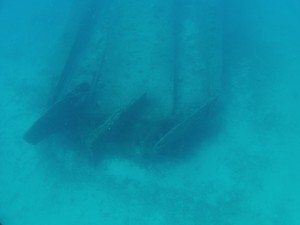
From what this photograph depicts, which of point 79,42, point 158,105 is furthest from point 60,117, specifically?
point 79,42

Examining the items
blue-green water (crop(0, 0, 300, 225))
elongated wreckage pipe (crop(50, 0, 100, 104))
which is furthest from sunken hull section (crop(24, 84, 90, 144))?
elongated wreckage pipe (crop(50, 0, 100, 104))

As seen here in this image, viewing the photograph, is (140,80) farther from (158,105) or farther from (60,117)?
(60,117)

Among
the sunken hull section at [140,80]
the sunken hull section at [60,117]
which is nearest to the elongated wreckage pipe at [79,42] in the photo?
the sunken hull section at [140,80]

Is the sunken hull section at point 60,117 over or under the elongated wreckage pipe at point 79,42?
under

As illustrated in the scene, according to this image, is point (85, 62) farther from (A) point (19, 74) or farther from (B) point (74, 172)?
(B) point (74, 172)

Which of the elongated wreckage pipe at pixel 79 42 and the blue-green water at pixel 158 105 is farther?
the elongated wreckage pipe at pixel 79 42

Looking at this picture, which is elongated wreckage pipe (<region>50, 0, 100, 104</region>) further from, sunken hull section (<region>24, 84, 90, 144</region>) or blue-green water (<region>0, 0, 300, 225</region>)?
sunken hull section (<region>24, 84, 90, 144</region>)

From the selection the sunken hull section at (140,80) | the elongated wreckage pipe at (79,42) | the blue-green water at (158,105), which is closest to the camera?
the blue-green water at (158,105)

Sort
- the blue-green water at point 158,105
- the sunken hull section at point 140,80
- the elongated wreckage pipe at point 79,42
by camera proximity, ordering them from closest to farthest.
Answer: the blue-green water at point 158,105
the sunken hull section at point 140,80
the elongated wreckage pipe at point 79,42

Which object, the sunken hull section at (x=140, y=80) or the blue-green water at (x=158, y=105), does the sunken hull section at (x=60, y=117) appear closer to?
the sunken hull section at (x=140, y=80)
